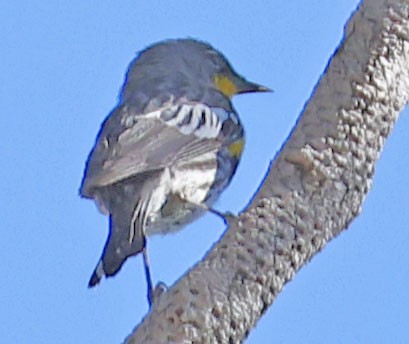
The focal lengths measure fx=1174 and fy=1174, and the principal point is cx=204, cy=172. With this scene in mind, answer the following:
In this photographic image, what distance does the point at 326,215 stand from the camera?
12.8ft

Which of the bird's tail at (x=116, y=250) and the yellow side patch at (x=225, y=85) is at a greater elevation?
the yellow side patch at (x=225, y=85)

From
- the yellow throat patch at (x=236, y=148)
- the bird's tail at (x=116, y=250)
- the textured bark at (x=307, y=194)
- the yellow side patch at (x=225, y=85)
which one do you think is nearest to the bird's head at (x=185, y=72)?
the yellow side patch at (x=225, y=85)

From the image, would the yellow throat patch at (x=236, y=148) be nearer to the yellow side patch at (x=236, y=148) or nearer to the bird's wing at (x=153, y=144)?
the yellow side patch at (x=236, y=148)

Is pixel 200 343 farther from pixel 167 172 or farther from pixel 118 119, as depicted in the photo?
pixel 118 119

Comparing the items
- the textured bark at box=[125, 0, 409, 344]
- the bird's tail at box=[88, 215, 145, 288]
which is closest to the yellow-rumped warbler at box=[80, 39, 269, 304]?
the bird's tail at box=[88, 215, 145, 288]

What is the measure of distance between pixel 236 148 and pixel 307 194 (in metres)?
2.94

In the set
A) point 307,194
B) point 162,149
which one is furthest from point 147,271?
point 307,194

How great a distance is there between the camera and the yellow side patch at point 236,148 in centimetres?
686

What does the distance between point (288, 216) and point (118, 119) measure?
3012 millimetres

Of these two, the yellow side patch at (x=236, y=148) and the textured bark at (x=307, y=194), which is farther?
the yellow side patch at (x=236, y=148)

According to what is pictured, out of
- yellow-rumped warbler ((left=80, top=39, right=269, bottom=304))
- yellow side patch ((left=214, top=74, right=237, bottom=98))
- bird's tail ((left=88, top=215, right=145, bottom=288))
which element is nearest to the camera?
bird's tail ((left=88, top=215, right=145, bottom=288))

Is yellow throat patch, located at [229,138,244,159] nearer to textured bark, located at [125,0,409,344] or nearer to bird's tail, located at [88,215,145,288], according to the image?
bird's tail, located at [88,215,145,288]

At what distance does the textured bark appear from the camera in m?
3.61

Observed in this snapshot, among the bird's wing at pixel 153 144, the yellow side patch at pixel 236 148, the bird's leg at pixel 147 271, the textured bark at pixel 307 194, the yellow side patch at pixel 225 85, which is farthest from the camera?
the yellow side patch at pixel 225 85
